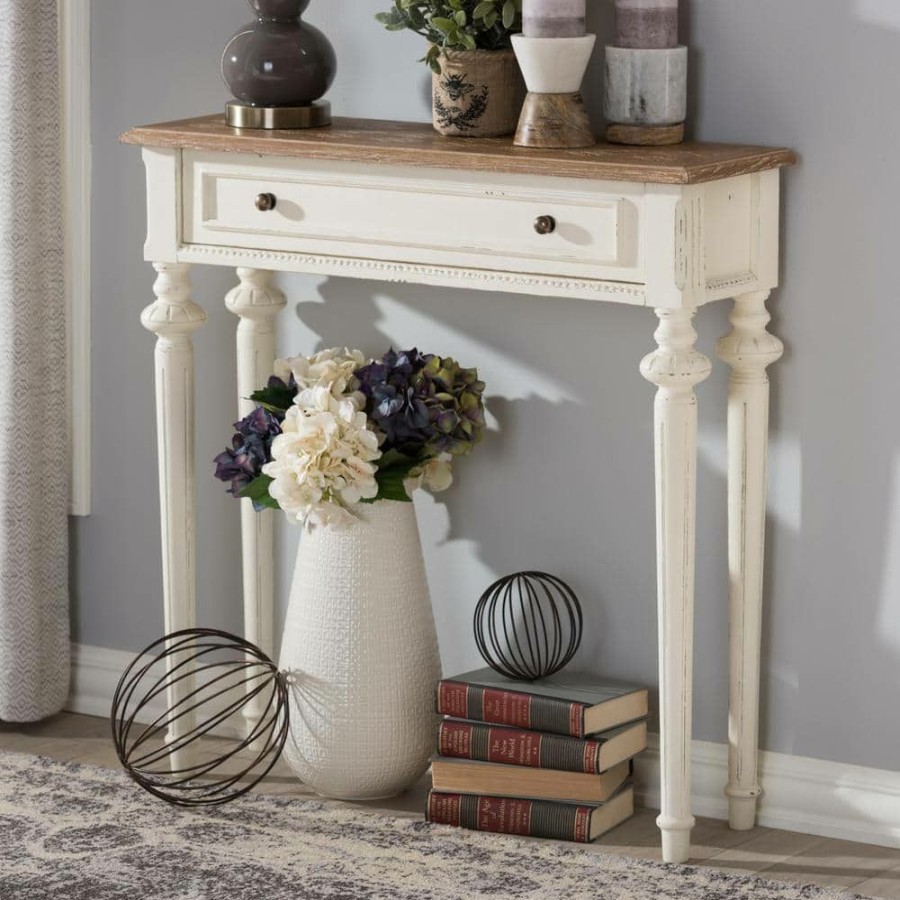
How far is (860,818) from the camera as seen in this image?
2484mm

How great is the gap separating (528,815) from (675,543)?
0.46 metres

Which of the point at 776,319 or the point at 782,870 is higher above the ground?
the point at 776,319

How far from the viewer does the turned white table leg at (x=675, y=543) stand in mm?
2221

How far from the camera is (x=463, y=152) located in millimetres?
2268

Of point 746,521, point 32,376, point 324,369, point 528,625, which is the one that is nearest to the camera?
point 746,521

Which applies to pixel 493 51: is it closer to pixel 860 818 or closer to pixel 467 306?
pixel 467 306

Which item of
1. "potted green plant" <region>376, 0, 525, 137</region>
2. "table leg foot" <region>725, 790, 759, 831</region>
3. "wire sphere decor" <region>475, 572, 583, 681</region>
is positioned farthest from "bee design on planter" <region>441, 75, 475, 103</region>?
"table leg foot" <region>725, 790, 759, 831</region>

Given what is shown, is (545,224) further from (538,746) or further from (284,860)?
(284,860)

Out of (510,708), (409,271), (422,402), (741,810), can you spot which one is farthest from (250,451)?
(741,810)

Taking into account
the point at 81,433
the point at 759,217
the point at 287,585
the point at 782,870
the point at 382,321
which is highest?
the point at 759,217

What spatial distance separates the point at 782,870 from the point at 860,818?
17 centimetres

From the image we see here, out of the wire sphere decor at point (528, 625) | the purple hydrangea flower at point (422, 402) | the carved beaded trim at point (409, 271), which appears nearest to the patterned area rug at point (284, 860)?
the wire sphere decor at point (528, 625)

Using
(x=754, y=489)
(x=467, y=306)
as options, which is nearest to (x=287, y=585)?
(x=467, y=306)

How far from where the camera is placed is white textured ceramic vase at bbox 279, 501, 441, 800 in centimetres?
255
